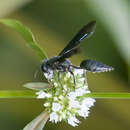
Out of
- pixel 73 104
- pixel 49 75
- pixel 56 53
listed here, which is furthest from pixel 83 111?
pixel 56 53

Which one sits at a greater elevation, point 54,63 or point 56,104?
point 54,63

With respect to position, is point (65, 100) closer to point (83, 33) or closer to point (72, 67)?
point (72, 67)

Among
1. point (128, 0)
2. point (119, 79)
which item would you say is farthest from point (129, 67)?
point (128, 0)

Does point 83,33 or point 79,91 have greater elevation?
point 83,33

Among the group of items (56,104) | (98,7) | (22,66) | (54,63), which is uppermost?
(98,7)

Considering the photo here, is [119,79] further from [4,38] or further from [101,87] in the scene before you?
[4,38]

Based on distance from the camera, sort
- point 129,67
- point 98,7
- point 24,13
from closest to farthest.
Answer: point 98,7
point 129,67
point 24,13
